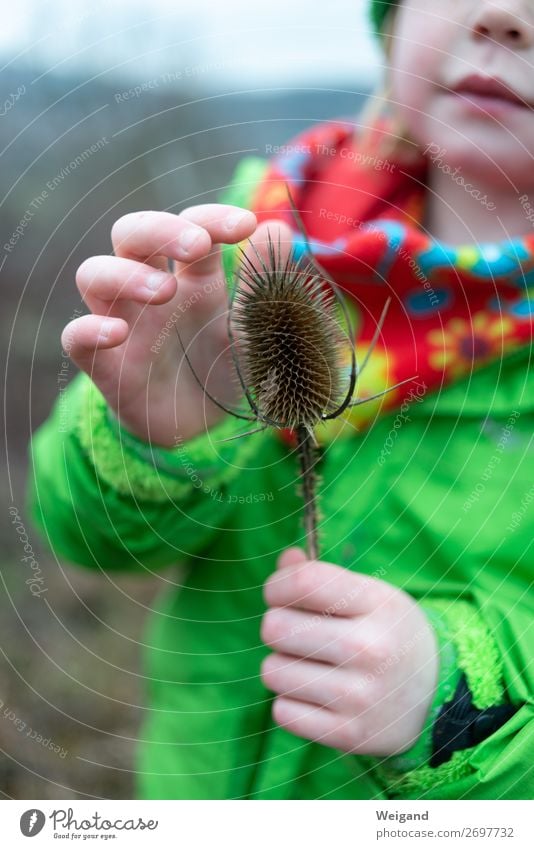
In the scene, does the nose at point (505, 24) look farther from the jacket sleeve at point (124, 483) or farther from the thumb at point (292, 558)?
the thumb at point (292, 558)

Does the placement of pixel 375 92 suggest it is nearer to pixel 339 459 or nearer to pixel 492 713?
pixel 339 459

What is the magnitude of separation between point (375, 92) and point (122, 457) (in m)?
0.44

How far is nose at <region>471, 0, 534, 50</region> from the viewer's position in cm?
52

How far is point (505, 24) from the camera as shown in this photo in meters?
0.52

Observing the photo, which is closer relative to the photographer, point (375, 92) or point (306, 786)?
point (306, 786)

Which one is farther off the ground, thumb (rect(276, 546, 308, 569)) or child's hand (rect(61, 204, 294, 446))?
child's hand (rect(61, 204, 294, 446))

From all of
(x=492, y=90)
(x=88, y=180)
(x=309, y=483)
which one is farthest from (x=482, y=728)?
(x=88, y=180)

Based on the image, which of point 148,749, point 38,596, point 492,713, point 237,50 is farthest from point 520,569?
point 38,596

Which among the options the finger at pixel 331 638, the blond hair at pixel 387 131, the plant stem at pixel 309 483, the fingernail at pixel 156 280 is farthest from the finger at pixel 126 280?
the blond hair at pixel 387 131

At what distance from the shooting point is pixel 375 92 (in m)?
0.74

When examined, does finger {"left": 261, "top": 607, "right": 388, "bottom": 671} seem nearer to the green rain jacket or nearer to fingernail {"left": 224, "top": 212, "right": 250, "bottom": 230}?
the green rain jacket

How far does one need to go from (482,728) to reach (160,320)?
33 cm

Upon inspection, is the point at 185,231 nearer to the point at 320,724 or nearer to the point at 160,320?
the point at 160,320

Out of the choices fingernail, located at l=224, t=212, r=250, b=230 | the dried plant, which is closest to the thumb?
the dried plant
